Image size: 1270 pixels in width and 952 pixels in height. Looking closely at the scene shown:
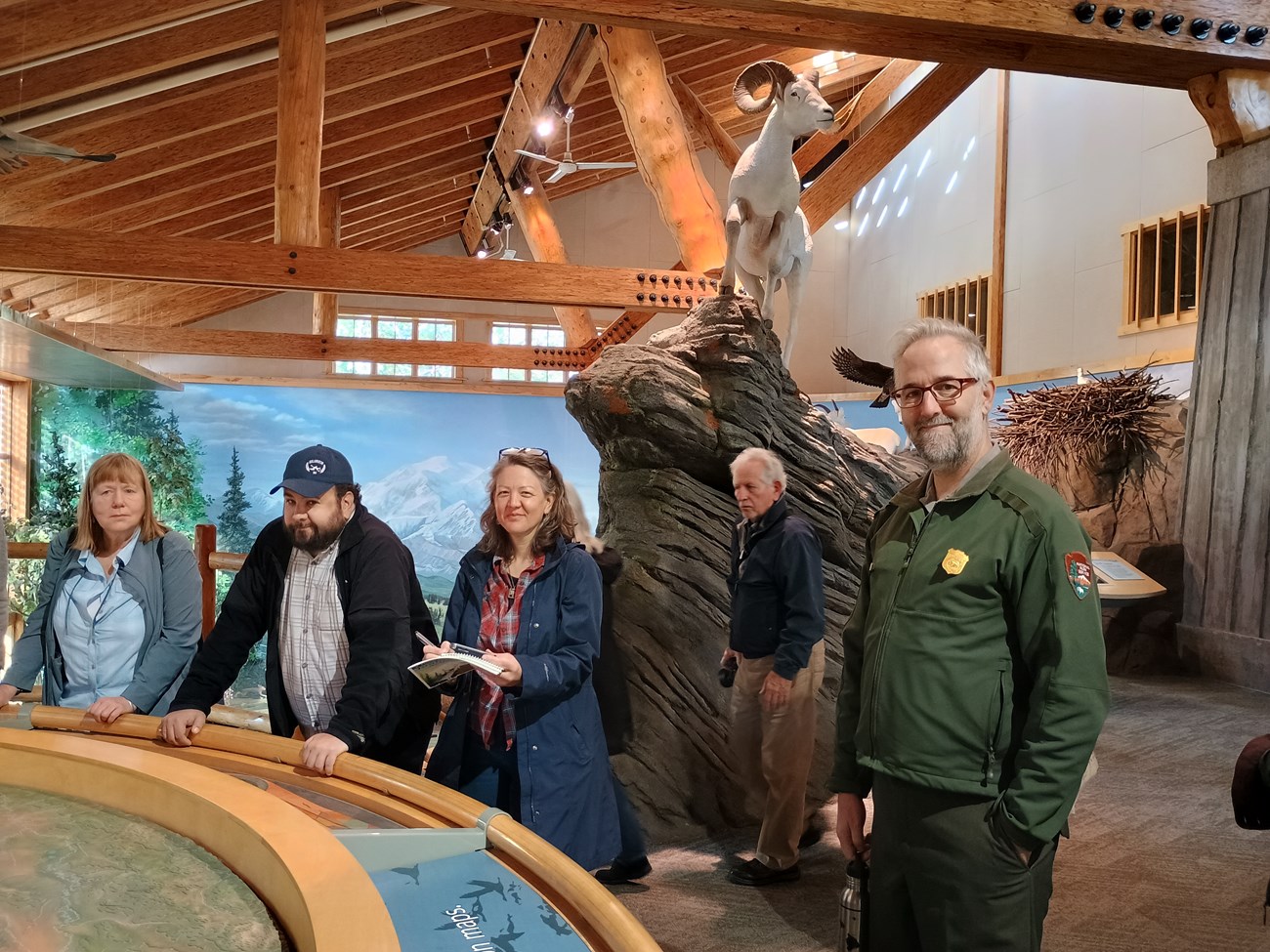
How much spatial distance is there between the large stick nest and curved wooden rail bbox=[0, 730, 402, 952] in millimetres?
7713

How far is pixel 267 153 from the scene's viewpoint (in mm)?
7961

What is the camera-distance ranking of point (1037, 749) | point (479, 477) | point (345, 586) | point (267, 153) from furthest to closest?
point (479, 477)
point (267, 153)
point (345, 586)
point (1037, 749)

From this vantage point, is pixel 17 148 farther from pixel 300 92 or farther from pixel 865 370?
pixel 865 370

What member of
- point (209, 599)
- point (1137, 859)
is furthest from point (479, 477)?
point (1137, 859)

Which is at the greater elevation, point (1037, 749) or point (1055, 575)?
point (1055, 575)

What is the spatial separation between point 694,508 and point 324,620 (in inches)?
97.3

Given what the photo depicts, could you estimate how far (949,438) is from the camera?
1705mm

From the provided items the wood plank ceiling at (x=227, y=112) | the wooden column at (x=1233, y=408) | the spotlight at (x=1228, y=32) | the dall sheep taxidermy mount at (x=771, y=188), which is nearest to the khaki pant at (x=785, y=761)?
the dall sheep taxidermy mount at (x=771, y=188)

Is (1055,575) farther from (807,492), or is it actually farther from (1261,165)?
(1261,165)

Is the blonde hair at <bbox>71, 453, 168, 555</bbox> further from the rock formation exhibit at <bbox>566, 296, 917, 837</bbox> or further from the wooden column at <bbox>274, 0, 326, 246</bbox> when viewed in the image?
the wooden column at <bbox>274, 0, 326, 246</bbox>

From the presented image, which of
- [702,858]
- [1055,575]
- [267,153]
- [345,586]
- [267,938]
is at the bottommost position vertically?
[702,858]

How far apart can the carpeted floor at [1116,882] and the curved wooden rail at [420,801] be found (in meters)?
1.62

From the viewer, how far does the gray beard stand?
170cm

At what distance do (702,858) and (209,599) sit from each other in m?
3.12
